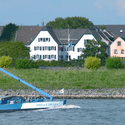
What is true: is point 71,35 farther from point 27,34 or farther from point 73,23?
point 73,23

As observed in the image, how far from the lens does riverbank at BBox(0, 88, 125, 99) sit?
5084 cm

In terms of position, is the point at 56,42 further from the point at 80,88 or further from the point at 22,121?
the point at 22,121

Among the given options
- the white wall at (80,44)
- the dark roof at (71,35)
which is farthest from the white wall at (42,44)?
the white wall at (80,44)

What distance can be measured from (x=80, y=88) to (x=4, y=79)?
14307 millimetres

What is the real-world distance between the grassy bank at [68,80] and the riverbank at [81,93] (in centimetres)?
247

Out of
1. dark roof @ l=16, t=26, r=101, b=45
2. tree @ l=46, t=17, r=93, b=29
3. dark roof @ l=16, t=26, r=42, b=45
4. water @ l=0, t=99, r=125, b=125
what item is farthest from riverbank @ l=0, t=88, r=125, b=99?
tree @ l=46, t=17, r=93, b=29

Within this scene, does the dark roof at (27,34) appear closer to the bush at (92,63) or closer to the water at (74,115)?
the bush at (92,63)

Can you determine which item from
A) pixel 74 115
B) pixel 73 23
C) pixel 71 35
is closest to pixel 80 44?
pixel 71 35

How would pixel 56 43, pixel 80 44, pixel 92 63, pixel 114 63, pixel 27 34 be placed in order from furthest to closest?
pixel 27 34
pixel 56 43
pixel 80 44
pixel 92 63
pixel 114 63

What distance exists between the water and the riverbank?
5.78 m

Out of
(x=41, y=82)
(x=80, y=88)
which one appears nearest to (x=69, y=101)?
(x=80, y=88)

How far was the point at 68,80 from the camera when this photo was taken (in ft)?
210

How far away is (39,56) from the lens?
4946 inches

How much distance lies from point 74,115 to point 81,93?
48.2 feet
